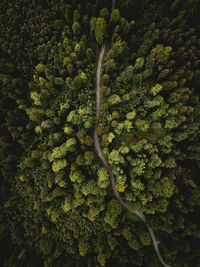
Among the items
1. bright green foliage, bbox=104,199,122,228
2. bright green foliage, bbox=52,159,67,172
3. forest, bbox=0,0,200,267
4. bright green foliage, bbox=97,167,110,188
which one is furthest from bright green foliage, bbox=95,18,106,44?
bright green foliage, bbox=104,199,122,228

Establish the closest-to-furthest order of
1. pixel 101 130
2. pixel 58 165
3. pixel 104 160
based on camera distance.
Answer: pixel 58 165
pixel 101 130
pixel 104 160

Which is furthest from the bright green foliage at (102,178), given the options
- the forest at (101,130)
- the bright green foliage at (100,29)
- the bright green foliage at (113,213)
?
the bright green foliage at (100,29)

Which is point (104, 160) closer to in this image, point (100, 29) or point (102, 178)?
point (102, 178)

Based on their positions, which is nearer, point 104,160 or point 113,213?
point 113,213

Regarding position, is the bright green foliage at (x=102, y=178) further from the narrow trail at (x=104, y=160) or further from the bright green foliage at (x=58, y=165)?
the bright green foliage at (x=58, y=165)

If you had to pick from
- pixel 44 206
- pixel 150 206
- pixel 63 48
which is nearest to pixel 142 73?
pixel 63 48

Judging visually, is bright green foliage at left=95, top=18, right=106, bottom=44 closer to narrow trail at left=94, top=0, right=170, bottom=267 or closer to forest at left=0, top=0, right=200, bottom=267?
forest at left=0, top=0, right=200, bottom=267

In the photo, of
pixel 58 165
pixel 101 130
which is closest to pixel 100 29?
pixel 101 130

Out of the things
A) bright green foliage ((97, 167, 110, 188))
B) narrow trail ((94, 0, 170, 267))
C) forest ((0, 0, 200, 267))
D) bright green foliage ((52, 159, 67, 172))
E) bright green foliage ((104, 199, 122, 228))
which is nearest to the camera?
forest ((0, 0, 200, 267))
